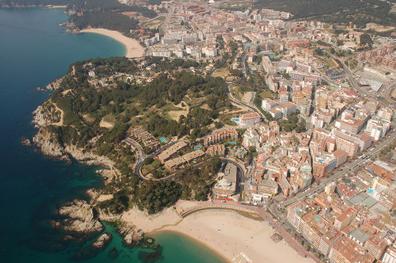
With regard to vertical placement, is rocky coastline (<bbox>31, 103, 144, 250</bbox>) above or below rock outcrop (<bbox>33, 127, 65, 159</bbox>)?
below

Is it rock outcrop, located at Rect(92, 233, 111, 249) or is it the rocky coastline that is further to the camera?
the rocky coastline

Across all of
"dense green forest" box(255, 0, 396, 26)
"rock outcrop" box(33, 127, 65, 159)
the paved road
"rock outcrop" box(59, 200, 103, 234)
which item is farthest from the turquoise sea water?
"dense green forest" box(255, 0, 396, 26)

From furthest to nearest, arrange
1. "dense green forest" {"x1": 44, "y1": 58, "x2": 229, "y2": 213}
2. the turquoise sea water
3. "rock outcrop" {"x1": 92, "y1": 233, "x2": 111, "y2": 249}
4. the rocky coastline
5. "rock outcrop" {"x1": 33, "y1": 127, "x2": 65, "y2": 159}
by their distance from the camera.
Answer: "rock outcrop" {"x1": 33, "y1": 127, "x2": 65, "y2": 159}
"dense green forest" {"x1": 44, "y1": 58, "x2": 229, "y2": 213}
the rocky coastline
"rock outcrop" {"x1": 92, "y1": 233, "x2": 111, "y2": 249}
the turquoise sea water

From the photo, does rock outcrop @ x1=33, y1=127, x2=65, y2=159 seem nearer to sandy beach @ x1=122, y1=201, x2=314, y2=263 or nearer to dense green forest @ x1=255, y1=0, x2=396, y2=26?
sandy beach @ x1=122, y1=201, x2=314, y2=263

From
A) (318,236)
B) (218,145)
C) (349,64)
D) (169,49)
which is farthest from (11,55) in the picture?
(318,236)

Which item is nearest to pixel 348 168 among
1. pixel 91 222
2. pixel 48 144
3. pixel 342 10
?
pixel 91 222

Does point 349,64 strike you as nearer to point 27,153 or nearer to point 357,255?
point 357,255
